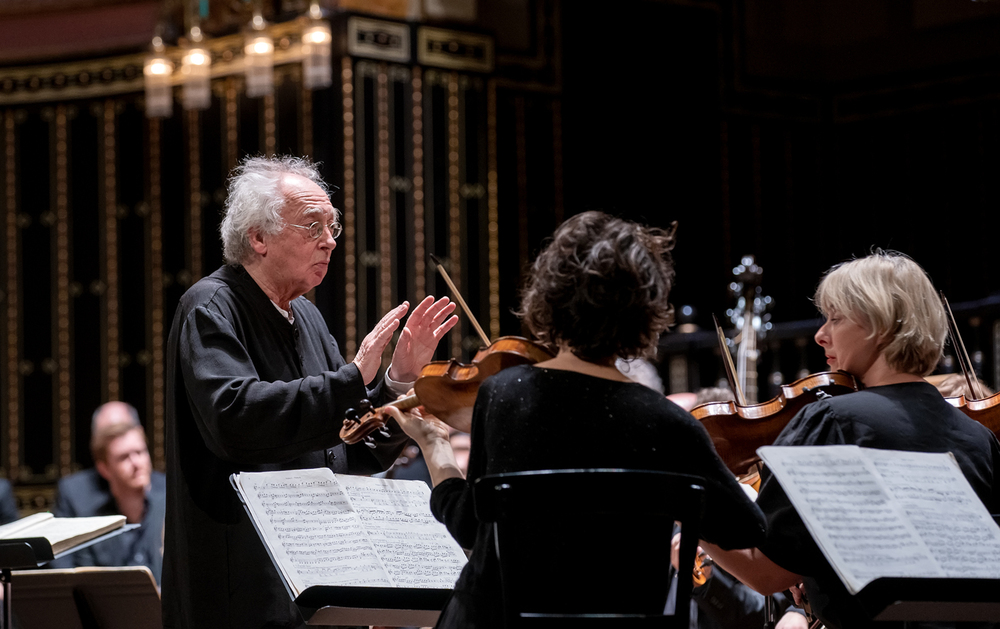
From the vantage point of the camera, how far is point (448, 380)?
2.20 metres

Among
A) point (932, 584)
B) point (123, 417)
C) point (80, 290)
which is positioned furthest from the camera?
point (80, 290)

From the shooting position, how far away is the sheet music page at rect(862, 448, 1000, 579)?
1988 millimetres

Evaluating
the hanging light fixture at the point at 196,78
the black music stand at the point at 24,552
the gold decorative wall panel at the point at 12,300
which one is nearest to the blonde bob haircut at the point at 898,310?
the black music stand at the point at 24,552

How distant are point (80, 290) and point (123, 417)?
2.51 meters

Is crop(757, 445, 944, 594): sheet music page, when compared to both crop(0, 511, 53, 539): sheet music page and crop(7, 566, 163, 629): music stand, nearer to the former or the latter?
crop(7, 566, 163, 629): music stand

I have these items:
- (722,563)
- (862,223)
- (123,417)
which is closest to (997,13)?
(862,223)

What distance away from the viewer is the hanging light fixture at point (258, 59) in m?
6.52

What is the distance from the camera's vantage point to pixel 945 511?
204cm

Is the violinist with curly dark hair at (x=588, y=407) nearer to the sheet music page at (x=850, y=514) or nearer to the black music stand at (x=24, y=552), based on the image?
the sheet music page at (x=850, y=514)

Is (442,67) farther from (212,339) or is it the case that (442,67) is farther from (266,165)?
(212,339)

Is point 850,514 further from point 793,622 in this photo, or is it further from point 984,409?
point 793,622

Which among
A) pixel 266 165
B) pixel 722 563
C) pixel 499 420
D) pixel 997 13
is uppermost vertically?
pixel 997 13

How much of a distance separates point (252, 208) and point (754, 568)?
1.41 metres

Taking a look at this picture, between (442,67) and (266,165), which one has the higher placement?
(442,67)
